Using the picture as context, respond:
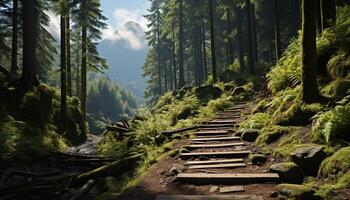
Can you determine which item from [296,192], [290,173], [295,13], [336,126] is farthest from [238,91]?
[296,192]

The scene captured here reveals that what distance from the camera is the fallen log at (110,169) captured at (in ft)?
27.6

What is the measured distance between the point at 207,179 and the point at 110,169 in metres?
3.23

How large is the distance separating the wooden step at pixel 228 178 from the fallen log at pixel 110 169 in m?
2.67

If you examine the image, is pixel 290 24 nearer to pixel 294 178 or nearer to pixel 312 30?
pixel 312 30

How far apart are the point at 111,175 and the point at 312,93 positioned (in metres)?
5.23

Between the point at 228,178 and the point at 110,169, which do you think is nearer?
the point at 228,178

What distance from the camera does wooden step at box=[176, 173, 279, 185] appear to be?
634 centimetres

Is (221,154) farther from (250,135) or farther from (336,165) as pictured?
(336,165)

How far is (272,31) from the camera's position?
3266 cm

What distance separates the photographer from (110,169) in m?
8.95

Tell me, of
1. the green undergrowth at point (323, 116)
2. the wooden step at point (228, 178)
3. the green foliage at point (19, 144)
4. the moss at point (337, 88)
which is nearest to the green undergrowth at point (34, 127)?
the green foliage at point (19, 144)

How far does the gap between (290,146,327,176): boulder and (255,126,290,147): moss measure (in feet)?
6.08

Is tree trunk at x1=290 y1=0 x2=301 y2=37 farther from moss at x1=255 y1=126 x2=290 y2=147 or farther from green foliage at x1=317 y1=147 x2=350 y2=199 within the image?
green foliage at x1=317 y1=147 x2=350 y2=199

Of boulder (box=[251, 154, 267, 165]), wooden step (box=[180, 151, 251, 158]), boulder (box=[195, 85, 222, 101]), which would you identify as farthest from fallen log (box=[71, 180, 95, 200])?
boulder (box=[195, 85, 222, 101])
